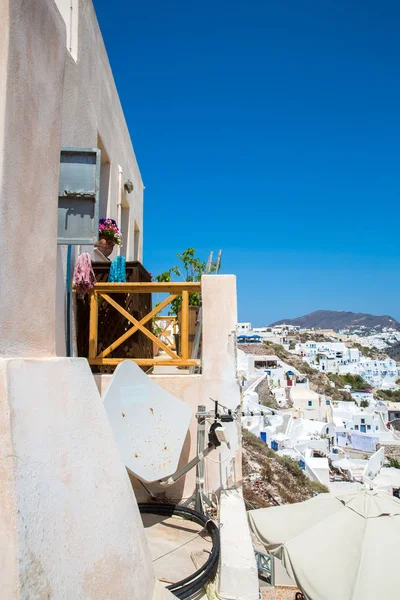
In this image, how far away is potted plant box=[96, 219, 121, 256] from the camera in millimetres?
6555

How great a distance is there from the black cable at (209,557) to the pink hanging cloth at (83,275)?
2.57m

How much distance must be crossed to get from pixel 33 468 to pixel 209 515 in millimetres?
3712

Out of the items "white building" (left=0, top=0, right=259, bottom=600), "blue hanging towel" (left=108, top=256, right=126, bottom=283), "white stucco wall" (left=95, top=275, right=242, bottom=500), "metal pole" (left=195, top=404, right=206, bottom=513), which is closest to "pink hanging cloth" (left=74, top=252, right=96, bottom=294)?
"blue hanging towel" (left=108, top=256, right=126, bottom=283)

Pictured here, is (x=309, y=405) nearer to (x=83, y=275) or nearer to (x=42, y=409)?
(x=83, y=275)

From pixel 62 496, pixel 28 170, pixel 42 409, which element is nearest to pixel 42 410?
pixel 42 409

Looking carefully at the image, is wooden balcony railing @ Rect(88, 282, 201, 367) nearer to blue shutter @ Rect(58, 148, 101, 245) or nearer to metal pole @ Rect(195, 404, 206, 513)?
metal pole @ Rect(195, 404, 206, 513)

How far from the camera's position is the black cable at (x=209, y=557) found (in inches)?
137

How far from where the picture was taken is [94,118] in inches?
273

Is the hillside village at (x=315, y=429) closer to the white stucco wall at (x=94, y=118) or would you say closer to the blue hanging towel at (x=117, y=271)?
the blue hanging towel at (x=117, y=271)

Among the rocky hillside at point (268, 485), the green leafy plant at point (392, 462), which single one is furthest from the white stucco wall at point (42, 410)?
the green leafy plant at point (392, 462)

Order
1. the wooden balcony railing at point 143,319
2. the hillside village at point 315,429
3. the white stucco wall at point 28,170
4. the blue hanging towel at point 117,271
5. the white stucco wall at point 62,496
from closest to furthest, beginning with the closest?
the white stucco wall at point 62,496
the white stucco wall at point 28,170
the wooden balcony railing at point 143,319
the blue hanging towel at point 117,271
the hillside village at point 315,429

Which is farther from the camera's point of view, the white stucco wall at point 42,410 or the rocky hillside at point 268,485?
the rocky hillside at point 268,485

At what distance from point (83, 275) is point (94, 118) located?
9.46 ft

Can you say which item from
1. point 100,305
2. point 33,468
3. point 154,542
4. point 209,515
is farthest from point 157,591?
point 100,305
